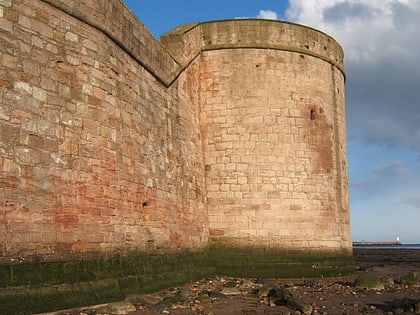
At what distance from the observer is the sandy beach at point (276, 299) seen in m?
8.66

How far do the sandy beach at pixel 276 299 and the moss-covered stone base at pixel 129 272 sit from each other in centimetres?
22

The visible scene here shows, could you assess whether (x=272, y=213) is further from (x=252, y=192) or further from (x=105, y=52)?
(x=105, y=52)

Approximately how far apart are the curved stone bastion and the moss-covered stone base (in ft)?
0.08

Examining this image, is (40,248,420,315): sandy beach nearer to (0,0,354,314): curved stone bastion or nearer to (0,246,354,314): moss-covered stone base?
(0,246,354,314): moss-covered stone base

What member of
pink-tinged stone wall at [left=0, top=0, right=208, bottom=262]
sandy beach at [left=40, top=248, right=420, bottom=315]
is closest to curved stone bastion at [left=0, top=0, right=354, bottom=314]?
pink-tinged stone wall at [left=0, top=0, right=208, bottom=262]

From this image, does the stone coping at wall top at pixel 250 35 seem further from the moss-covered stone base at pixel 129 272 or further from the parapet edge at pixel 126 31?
the moss-covered stone base at pixel 129 272

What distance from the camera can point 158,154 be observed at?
440 inches

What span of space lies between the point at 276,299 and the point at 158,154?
3748mm

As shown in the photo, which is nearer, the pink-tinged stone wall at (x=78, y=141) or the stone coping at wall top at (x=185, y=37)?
the pink-tinged stone wall at (x=78, y=141)

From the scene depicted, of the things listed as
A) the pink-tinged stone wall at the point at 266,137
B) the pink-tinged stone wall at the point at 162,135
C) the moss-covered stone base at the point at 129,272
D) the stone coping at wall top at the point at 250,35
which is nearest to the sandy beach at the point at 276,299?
the moss-covered stone base at the point at 129,272

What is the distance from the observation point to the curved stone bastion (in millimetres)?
7379

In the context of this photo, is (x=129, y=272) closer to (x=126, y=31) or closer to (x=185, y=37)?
(x=126, y=31)

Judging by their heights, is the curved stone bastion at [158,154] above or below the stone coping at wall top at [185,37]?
below

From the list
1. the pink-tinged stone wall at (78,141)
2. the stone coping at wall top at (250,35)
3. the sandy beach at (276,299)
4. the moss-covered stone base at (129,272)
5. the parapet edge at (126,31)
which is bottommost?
the sandy beach at (276,299)
